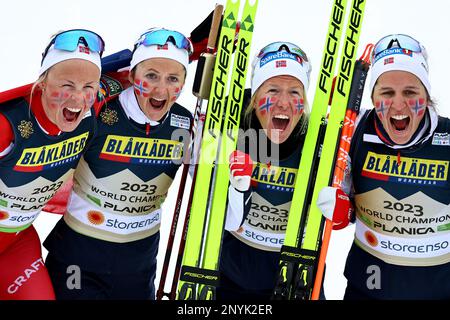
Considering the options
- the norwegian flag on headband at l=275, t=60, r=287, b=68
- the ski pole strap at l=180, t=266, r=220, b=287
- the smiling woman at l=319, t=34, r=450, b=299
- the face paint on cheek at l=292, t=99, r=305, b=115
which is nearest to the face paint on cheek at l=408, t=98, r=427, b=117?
the smiling woman at l=319, t=34, r=450, b=299

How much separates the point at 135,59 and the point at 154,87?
0.18 metres

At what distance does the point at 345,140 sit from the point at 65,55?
134 centimetres

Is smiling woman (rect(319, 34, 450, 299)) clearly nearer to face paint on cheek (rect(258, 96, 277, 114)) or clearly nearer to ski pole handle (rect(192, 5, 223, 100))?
face paint on cheek (rect(258, 96, 277, 114))

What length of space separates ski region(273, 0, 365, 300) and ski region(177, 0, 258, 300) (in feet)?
1.09

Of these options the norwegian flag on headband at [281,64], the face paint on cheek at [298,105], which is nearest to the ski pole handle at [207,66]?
the norwegian flag on headband at [281,64]

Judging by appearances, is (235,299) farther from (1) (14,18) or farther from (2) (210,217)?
(1) (14,18)

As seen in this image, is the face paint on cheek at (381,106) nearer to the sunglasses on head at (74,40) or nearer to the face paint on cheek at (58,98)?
the sunglasses on head at (74,40)

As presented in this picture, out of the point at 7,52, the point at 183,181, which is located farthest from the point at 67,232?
the point at 7,52

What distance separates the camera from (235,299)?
534cm

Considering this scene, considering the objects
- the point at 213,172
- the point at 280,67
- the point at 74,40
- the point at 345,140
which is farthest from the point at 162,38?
the point at 345,140

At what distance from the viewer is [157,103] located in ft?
16.8

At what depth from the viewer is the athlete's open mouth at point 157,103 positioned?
511 cm

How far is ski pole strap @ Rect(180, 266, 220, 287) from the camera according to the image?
5102 mm

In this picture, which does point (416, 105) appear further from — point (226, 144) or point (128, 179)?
point (128, 179)
